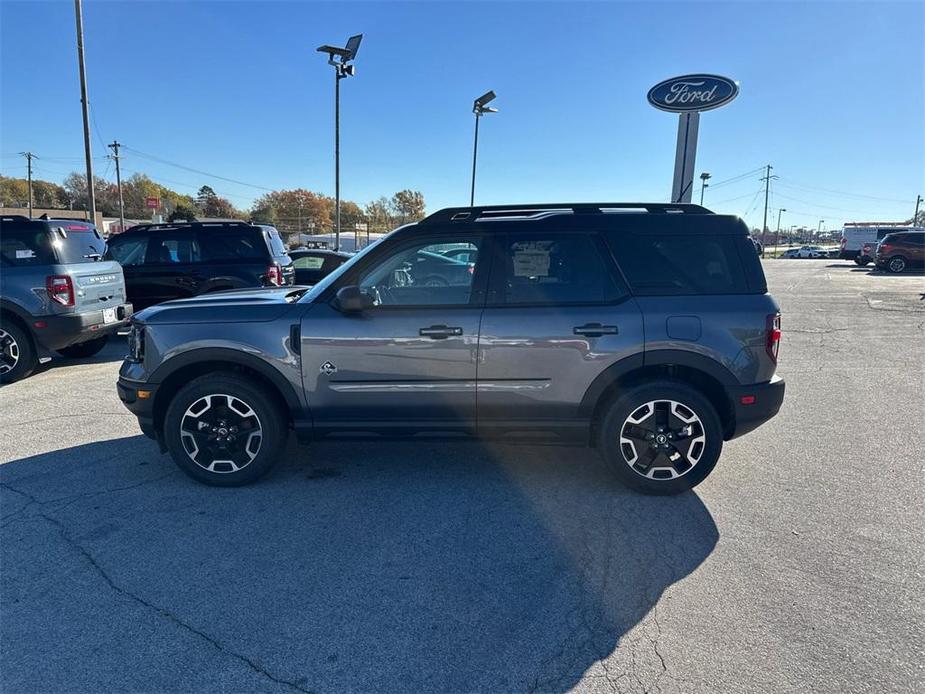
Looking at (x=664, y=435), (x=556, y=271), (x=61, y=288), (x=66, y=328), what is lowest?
(x=664, y=435)

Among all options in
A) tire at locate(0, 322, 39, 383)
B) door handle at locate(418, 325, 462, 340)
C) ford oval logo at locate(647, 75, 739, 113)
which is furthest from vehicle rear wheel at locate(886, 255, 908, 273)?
tire at locate(0, 322, 39, 383)

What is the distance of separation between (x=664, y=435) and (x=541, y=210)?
5.98 ft

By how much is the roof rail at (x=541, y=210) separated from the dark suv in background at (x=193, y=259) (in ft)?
18.6

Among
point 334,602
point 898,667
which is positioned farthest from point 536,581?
point 898,667

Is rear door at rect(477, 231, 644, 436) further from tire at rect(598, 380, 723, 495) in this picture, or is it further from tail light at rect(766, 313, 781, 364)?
tail light at rect(766, 313, 781, 364)

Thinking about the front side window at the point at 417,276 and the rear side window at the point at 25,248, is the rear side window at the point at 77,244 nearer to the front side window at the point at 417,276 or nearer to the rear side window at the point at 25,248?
the rear side window at the point at 25,248

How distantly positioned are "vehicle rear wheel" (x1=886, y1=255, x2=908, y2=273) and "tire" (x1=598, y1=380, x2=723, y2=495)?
27222mm

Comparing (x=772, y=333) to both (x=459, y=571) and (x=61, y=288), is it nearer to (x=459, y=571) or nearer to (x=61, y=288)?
(x=459, y=571)

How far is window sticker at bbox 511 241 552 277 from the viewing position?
3.77m

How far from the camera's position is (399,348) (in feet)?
12.1

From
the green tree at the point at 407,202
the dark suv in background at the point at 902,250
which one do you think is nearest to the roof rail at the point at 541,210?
the dark suv in background at the point at 902,250

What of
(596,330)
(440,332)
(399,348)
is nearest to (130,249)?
(399,348)

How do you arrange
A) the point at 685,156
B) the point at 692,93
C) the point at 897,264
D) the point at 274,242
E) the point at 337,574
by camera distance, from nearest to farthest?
the point at 337,574, the point at 274,242, the point at 692,93, the point at 685,156, the point at 897,264

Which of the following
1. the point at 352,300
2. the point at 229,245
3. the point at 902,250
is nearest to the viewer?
the point at 352,300
